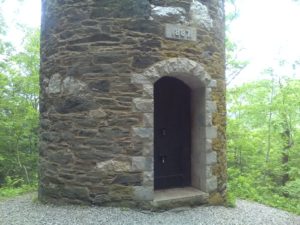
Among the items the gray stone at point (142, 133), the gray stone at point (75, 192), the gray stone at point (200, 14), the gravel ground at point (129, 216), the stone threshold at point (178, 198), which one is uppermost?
the gray stone at point (200, 14)

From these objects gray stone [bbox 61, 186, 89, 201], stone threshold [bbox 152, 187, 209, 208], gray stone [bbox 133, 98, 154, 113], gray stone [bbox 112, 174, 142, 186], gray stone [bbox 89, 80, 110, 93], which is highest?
gray stone [bbox 89, 80, 110, 93]

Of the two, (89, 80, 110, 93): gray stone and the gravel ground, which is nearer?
the gravel ground

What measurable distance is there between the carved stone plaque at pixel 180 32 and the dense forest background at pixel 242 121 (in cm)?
610

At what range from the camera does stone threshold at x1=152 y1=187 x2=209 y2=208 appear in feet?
15.5

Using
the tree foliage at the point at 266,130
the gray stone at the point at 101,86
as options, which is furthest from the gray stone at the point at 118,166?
the tree foliage at the point at 266,130

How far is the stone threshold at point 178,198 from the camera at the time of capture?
4.74 metres

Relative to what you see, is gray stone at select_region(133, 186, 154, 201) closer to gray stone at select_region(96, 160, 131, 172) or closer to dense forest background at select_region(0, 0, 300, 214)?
gray stone at select_region(96, 160, 131, 172)

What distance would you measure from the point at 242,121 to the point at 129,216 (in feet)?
26.6

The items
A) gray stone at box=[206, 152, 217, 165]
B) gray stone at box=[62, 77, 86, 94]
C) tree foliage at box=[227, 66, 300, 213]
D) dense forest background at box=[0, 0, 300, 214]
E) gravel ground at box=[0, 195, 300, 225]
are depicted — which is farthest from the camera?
tree foliage at box=[227, 66, 300, 213]

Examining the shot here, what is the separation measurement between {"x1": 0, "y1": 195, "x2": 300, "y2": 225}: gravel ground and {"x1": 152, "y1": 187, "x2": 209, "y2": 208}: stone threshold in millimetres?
102

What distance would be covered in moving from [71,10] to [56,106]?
1.59 m

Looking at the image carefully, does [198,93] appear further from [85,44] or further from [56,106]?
[56,106]

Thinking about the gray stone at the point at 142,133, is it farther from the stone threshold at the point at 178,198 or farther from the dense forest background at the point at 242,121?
the dense forest background at the point at 242,121

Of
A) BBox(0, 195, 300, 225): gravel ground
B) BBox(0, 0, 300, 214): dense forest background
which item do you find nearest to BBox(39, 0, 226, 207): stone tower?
BBox(0, 195, 300, 225): gravel ground
